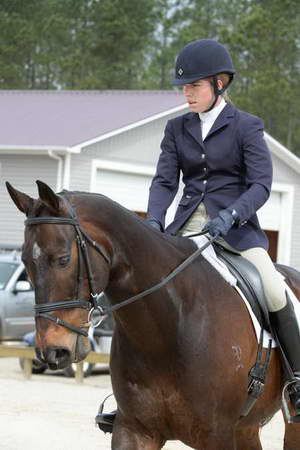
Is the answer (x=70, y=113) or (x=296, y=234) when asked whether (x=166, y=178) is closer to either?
(x=70, y=113)

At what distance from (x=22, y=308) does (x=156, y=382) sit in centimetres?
1252

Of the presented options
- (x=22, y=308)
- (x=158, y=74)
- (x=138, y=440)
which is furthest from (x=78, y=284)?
(x=158, y=74)

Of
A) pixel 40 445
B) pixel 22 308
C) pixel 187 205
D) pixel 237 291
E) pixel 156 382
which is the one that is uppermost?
pixel 187 205

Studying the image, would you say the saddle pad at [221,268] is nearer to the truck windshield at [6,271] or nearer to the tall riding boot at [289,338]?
the tall riding boot at [289,338]

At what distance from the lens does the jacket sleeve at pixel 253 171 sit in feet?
17.3

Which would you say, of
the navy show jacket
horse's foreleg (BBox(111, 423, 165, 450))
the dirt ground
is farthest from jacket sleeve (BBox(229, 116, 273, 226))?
the dirt ground

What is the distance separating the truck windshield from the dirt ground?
2.76 metres

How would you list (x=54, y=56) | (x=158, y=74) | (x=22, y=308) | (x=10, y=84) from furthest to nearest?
(x=158, y=74)
(x=54, y=56)
(x=10, y=84)
(x=22, y=308)

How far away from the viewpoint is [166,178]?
570cm

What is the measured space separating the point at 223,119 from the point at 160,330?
147cm

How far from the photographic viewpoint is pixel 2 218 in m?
25.1

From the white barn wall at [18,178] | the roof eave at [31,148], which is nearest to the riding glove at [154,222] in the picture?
the roof eave at [31,148]

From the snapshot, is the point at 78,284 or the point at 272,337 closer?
the point at 78,284

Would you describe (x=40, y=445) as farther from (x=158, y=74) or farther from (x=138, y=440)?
(x=158, y=74)
